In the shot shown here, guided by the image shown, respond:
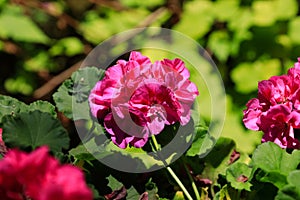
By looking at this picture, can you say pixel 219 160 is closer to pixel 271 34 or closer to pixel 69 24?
pixel 271 34

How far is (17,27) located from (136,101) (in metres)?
1.63

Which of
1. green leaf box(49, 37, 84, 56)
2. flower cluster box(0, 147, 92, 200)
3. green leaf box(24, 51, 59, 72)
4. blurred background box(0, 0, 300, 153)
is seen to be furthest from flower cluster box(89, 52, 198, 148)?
green leaf box(24, 51, 59, 72)

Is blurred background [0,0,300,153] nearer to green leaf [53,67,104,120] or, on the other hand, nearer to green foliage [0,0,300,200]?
green foliage [0,0,300,200]

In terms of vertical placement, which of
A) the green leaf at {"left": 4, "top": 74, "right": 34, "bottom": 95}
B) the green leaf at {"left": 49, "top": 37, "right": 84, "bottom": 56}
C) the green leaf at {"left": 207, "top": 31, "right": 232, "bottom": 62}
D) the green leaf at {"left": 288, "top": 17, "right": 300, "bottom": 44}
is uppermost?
the green leaf at {"left": 288, "top": 17, "right": 300, "bottom": 44}

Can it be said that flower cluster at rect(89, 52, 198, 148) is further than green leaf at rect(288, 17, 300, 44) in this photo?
No

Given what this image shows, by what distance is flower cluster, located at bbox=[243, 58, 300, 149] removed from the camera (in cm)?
86

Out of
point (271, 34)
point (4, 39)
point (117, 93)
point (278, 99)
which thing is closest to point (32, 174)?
point (117, 93)

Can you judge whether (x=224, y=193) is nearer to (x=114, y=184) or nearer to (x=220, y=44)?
(x=114, y=184)

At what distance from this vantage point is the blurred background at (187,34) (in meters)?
2.14

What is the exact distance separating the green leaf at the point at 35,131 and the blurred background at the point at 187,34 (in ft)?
4.22

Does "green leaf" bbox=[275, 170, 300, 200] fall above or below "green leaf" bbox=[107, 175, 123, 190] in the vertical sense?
above

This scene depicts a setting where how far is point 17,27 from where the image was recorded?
2367 millimetres

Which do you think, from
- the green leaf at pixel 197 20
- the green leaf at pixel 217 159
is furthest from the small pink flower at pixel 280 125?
the green leaf at pixel 197 20

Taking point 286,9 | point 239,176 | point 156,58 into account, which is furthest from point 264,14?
point 239,176
